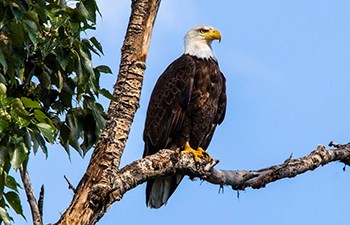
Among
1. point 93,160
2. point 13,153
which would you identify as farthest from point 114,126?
point 13,153

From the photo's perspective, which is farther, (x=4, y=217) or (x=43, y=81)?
(x=43, y=81)

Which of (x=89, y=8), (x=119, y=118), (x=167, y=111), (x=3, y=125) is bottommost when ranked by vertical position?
(x=3, y=125)

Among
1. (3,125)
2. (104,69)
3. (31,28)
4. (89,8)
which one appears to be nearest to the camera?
(3,125)

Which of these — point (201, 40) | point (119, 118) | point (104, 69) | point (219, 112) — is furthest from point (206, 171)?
point (201, 40)

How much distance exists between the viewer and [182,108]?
616cm

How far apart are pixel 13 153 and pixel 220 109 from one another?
346 centimetres

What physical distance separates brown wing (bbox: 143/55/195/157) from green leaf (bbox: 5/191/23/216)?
110 inches

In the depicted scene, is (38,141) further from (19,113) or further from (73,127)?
(73,127)

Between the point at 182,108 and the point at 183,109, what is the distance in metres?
0.01

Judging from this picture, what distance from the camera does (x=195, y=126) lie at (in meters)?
6.19

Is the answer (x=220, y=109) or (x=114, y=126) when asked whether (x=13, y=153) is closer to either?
(x=114, y=126)

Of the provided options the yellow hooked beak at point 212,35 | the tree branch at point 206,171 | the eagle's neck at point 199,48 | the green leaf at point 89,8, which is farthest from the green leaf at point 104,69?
the yellow hooked beak at point 212,35

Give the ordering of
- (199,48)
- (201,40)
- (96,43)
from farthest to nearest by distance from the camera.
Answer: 1. (201,40)
2. (199,48)
3. (96,43)

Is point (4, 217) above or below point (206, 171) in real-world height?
below
